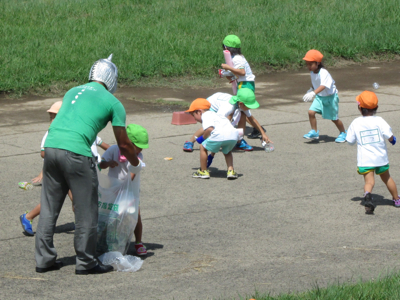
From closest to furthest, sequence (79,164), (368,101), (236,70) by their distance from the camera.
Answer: (79,164)
(368,101)
(236,70)

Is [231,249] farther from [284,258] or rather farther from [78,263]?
[78,263]

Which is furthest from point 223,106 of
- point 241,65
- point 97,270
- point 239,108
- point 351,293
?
point 351,293

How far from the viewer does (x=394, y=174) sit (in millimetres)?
8258

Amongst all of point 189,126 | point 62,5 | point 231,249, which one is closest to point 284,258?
point 231,249

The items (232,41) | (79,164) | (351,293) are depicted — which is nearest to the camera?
(351,293)

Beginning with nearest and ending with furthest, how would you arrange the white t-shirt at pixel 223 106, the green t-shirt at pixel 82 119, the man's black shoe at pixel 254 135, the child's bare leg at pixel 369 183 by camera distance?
the green t-shirt at pixel 82 119 < the child's bare leg at pixel 369 183 < the white t-shirt at pixel 223 106 < the man's black shoe at pixel 254 135

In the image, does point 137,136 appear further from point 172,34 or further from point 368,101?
point 172,34

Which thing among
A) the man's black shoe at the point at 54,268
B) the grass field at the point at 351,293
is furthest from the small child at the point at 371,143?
the man's black shoe at the point at 54,268

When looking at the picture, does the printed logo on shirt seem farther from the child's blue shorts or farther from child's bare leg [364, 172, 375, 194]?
the child's blue shorts

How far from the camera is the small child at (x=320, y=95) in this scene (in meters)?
10.1

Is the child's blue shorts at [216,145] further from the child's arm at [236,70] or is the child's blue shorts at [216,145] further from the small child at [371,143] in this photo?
the child's arm at [236,70]

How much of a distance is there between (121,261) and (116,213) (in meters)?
0.39

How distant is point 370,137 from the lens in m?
6.89

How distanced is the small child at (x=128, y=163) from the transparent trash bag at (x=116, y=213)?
0.12m
